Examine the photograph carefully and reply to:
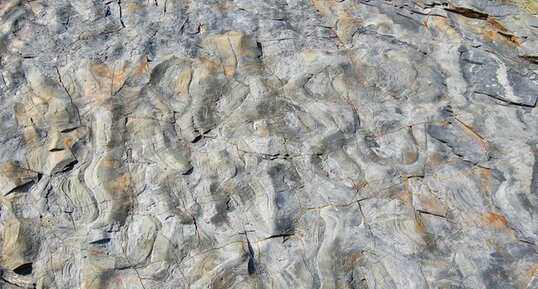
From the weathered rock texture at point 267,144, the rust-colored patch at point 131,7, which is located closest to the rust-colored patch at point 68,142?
the weathered rock texture at point 267,144

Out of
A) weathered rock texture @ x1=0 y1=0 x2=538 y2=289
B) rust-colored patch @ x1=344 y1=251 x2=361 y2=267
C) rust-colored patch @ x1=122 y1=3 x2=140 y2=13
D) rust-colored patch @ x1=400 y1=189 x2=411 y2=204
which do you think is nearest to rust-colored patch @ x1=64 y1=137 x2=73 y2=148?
weathered rock texture @ x1=0 y1=0 x2=538 y2=289

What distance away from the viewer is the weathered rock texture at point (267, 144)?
325 cm

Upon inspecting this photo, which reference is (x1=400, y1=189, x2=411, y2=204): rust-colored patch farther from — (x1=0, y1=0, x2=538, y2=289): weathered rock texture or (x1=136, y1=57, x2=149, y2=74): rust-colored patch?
(x1=136, y1=57, x2=149, y2=74): rust-colored patch

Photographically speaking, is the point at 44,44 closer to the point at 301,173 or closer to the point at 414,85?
the point at 301,173

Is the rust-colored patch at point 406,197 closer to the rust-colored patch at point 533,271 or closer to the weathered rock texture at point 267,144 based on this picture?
the weathered rock texture at point 267,144

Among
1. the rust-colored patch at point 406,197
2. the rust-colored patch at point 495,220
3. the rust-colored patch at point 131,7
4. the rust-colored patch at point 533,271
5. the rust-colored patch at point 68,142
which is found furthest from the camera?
the rust-colored patch at point 131,7

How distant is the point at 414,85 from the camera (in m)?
3.85

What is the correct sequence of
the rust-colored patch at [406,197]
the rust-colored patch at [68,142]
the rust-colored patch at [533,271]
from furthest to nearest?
the rust-colored patch at [68,142], the rust-colored patch at [406,197], the rust-colored patch at [533,271]

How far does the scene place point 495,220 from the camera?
3.34m

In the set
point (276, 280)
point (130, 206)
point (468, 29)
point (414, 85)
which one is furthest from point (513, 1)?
point (130, 206)

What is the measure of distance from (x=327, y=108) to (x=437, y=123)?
0.65m

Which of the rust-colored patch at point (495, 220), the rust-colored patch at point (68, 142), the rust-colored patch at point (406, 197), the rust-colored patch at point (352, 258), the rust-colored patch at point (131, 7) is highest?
the rust-colored patch at point (131, 7)

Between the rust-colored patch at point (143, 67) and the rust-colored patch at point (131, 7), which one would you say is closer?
the rust-colored patch at point (143, 67)

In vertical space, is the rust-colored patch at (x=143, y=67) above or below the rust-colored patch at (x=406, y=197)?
above
